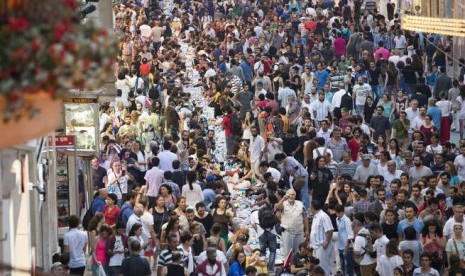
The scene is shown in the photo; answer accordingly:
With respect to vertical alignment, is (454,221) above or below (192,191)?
below

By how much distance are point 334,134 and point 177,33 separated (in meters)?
22.9

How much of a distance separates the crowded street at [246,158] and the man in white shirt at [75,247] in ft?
0.08

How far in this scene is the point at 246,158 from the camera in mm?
31047

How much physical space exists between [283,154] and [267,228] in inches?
150

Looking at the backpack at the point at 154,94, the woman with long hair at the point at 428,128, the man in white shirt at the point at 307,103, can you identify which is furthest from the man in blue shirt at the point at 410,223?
the backpack at the point at 154,94

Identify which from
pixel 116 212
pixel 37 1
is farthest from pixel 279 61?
pixel 37 1

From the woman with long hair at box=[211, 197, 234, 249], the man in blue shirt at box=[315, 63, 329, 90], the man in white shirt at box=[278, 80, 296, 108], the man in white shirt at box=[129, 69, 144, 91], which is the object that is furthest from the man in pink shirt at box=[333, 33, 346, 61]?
the woman with long hair at box=[211, 197, 234, 249]

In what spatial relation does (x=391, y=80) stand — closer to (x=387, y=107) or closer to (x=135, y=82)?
(x=387, y=107)

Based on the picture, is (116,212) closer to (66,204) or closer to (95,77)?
(66,204)

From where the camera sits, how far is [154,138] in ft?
108

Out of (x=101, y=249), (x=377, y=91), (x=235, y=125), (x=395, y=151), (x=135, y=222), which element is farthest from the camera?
(x=377, y=91)

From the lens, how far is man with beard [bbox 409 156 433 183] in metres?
26.9

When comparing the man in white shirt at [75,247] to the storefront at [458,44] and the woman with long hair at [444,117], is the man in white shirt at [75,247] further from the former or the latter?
the storefront at [458,44]

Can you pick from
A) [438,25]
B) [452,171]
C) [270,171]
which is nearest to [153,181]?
[270,171]
